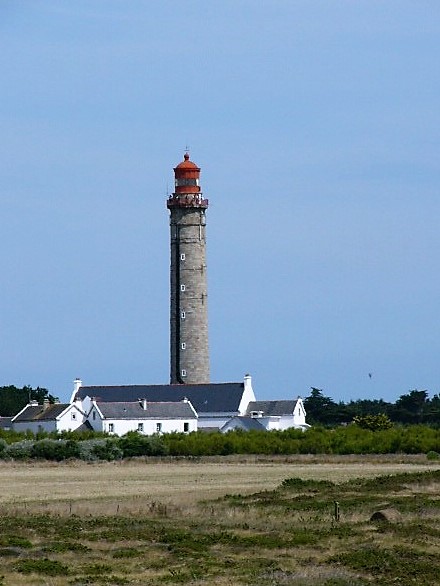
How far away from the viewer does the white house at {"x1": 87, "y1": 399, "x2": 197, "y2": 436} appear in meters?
103

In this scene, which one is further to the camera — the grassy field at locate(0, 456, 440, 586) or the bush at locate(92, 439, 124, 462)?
the bush at locate(92, 439, 124, 462)

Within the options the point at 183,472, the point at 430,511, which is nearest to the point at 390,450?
the point at 183,472

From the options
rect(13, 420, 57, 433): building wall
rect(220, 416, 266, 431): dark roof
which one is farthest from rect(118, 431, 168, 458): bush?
rect(220, 416, 266, 431): dark roof

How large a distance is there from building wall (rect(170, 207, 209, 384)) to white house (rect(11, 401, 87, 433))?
12340 millimetres

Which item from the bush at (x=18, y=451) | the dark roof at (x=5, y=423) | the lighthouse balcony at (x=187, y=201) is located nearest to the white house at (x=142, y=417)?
the dark roof at (x=5, y=423)

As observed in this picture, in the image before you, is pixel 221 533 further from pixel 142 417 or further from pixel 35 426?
pixel 35 426

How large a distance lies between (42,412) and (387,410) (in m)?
48.0

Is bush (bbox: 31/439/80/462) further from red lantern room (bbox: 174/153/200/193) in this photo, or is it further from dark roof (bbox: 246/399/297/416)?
red lantern room (bbox: 174/153/200/193)

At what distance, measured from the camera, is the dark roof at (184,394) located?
10812 centimetres

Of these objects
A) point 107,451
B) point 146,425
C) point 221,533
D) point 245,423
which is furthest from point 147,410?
point 221,533

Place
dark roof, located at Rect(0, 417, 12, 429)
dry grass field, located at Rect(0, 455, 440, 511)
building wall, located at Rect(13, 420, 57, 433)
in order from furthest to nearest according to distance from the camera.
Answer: dark roof, located at Rect(0, 417, 12, 429) → building wall, located at Rect(13, 420, 57, 433) → dry grass field, located at Rect(0, 455, 440, 511)

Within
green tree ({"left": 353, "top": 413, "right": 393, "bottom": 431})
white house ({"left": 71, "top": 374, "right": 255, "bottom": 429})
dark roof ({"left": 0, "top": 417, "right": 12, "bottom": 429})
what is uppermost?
white house ({"left": 71, "top": 374, "right": 255, "bottom": 429})

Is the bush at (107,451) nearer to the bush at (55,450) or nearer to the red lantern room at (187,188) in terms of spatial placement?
the bush at (55,450)

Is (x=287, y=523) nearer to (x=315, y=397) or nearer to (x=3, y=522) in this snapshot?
(x=3, y=522)
